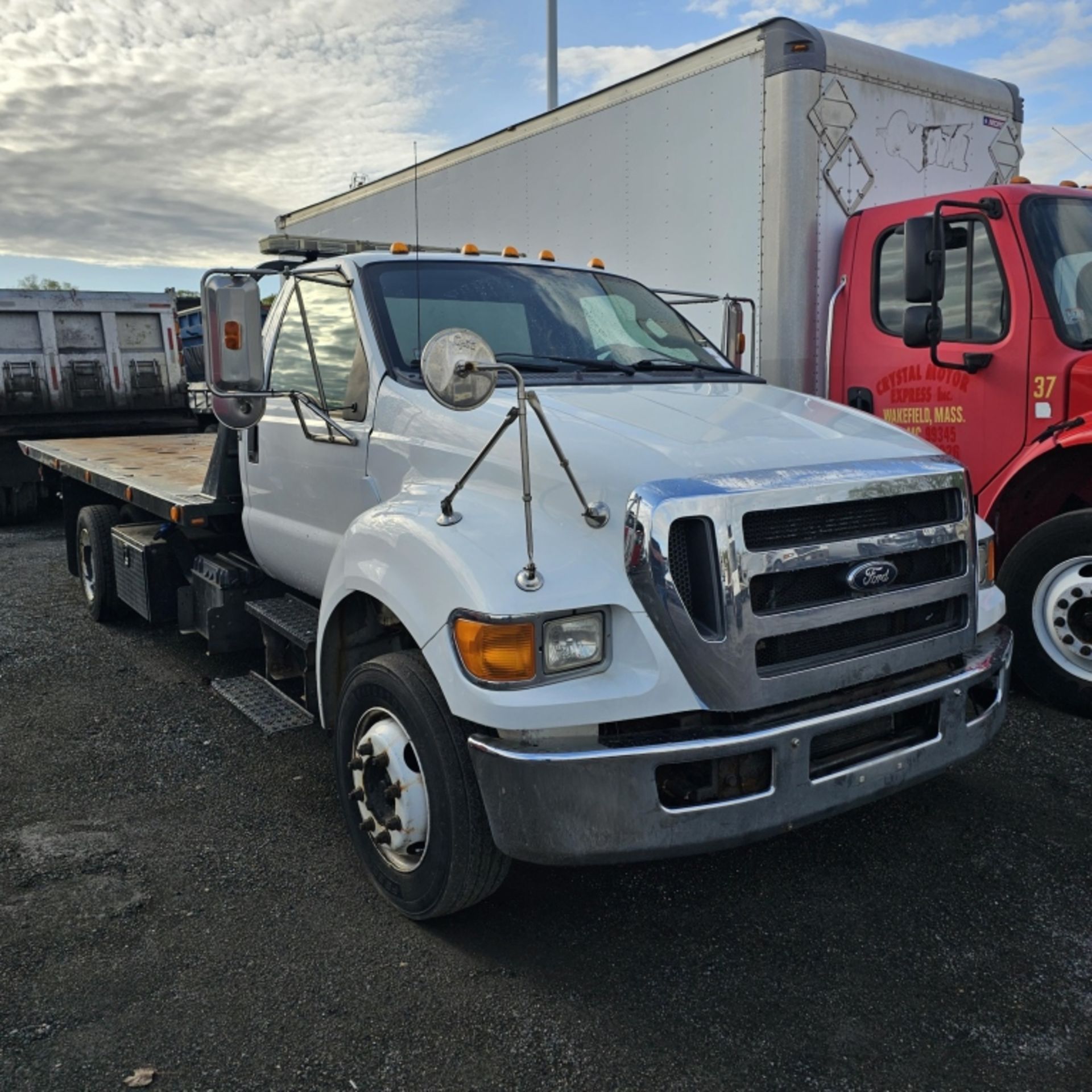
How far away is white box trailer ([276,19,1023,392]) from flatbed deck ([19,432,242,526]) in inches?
133

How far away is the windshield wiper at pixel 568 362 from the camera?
3.90 m

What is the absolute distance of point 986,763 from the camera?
Answer: 14.4 ft

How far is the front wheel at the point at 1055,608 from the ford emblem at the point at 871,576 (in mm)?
2304

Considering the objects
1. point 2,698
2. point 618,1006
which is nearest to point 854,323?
point 618,1006

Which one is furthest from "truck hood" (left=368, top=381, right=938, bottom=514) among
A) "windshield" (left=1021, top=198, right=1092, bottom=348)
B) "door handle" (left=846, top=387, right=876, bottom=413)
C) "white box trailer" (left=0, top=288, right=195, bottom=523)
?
"white box trailer" (left=0, top=288, right=195, bottom=523)

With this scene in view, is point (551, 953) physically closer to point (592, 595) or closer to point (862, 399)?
point (592, 595)

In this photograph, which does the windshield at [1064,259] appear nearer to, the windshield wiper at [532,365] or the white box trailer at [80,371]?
the windshield wiper at [532,365]

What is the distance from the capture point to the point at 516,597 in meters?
2.67

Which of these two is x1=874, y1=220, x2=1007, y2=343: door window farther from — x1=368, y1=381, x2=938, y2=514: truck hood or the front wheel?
x1=368, y1=381, x2=938, y2=514: truck hood

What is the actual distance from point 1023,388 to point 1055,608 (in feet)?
3.71

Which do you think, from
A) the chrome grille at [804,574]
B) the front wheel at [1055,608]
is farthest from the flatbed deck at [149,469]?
the front wheel at [1055,608]

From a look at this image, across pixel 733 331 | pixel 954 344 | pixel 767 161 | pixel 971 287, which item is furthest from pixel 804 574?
pixel 767 161

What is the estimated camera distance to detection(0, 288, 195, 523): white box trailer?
40.7 feet

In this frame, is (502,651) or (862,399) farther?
(862,399)
